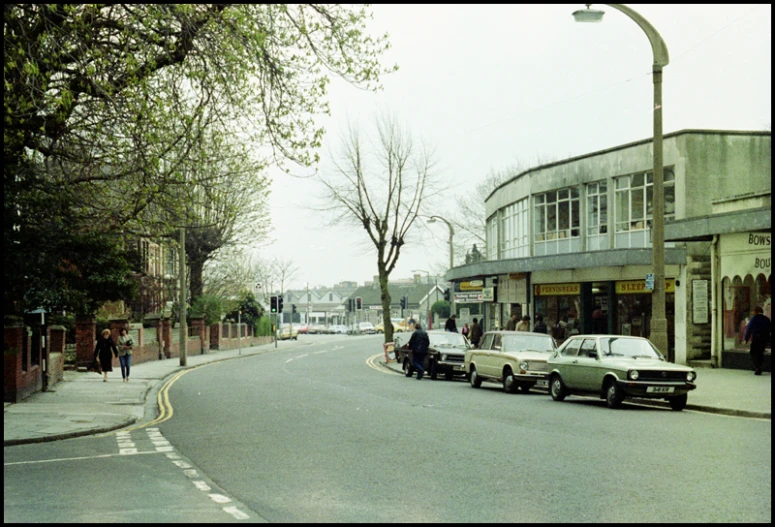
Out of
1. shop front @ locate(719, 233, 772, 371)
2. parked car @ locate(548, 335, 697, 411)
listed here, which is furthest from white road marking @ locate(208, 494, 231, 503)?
shop front @ locate(719, 233, 772, 371)

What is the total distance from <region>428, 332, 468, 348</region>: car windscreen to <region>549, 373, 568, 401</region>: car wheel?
9262 millimetres

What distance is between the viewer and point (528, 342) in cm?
2469

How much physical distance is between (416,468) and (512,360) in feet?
42.6

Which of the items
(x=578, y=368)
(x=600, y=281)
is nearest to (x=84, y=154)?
(x=578, y=368)

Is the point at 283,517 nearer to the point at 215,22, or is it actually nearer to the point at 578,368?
the point at 215,22

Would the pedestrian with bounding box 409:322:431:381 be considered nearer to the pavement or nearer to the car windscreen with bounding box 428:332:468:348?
the car windscreen with bounding box 428:332:468:348

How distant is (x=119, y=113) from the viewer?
1467cm


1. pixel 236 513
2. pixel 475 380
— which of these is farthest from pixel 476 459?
pixel 475 380

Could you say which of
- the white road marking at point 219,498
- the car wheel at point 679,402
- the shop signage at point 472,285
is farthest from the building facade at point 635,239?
the white road marking at point 219,498

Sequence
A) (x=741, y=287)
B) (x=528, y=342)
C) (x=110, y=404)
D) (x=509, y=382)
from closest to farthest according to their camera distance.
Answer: (x=110, y=404) < (x=509, y=382) < (x=528, y=342) < (x=741, y=287)

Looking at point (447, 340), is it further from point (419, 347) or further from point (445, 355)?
point (419, 347)

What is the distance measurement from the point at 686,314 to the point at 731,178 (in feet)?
16.3

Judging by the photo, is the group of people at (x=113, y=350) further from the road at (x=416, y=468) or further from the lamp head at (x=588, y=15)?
the lamp head at (x=588, y=15)

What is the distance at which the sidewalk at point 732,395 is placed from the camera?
56.3 ft
